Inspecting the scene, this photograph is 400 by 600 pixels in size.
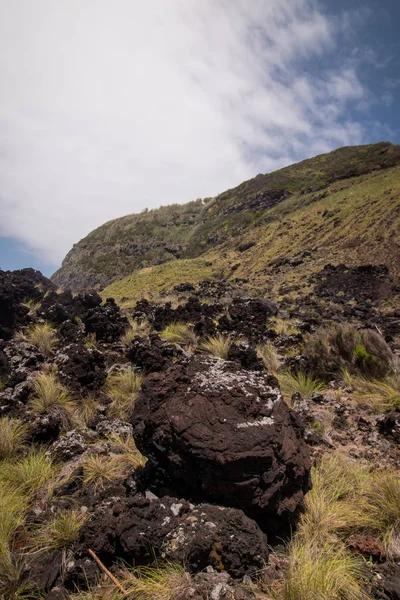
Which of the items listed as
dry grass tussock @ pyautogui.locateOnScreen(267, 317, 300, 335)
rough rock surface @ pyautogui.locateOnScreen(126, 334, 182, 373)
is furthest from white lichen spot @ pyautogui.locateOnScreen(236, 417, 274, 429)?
dry grass tussock @ pyautogui.locateOnScreen(267, 317, 300, 335)

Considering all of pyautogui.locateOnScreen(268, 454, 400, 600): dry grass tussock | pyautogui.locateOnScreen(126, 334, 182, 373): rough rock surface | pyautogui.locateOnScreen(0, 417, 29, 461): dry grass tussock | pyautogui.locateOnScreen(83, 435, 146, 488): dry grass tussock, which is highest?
pyautogui.locateOnScreen(126, 334, 182, 373): rough rock surface

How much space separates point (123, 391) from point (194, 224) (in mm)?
53711

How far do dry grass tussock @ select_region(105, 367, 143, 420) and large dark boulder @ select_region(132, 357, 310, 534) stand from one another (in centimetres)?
154

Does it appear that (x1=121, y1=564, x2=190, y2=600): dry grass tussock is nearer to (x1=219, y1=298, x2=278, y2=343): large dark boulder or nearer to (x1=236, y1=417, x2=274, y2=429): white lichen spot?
(x1=236, y1=417, x2=274, y2=429): white lichen spot

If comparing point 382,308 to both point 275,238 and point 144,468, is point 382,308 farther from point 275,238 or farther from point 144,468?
point 275,238

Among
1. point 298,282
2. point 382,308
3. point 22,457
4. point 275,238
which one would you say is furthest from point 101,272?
point 22,457

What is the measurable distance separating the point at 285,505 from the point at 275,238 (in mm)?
30203

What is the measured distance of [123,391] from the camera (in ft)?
16.0

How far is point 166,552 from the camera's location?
197 cm

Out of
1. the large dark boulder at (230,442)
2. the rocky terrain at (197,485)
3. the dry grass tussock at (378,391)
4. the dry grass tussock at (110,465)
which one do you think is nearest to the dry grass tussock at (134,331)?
the rocky terrain at (197,485)

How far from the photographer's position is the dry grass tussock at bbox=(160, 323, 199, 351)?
7.19 metres

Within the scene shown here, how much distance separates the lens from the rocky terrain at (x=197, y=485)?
1935 millimetres

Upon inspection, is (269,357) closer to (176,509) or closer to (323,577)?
(176,509)

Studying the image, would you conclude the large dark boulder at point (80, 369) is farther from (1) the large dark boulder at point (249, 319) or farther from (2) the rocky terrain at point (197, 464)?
(1) the large dark boulder at point (249, 319)
